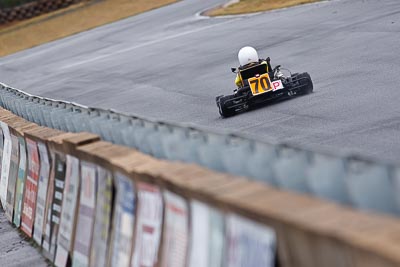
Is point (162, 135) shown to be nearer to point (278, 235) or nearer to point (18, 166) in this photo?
point (278, 235)

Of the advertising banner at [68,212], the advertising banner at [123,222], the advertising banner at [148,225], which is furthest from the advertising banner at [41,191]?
the advertising banner at [148,225]

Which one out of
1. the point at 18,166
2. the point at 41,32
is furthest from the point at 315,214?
the point at 41,32

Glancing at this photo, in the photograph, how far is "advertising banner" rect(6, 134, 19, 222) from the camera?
1374 cm

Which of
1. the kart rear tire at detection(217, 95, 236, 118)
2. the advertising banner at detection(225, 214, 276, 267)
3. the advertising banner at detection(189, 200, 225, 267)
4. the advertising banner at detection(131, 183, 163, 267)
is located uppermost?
the advertising banner at detection(225, 214, 276, 267)

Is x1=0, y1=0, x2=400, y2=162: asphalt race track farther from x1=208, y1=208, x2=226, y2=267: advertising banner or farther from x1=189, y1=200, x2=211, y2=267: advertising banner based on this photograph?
x1=208, y1=208, x2=226, y2=267: advertising banner

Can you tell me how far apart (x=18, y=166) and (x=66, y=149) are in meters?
3.14

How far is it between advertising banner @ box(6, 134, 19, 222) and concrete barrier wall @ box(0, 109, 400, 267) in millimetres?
701

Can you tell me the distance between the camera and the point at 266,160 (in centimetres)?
700

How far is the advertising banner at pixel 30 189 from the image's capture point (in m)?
12.3

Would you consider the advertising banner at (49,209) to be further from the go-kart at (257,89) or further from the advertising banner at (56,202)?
the go-kart at (257,89)

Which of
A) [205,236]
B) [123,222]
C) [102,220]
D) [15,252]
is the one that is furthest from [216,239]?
[15,252]

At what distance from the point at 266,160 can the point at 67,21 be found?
188 feet

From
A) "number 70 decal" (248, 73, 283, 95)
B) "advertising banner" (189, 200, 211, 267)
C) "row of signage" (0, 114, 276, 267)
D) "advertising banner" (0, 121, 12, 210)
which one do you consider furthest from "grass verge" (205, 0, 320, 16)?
"advertising banner" (189, 200, 211, 267)

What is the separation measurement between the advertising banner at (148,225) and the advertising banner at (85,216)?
4.75ft
